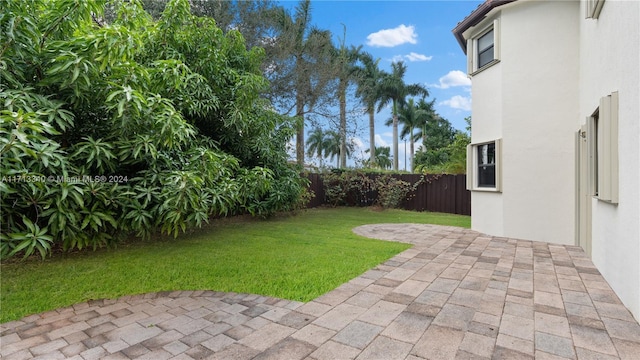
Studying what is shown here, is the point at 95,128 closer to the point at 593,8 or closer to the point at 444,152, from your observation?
the point at 593,8

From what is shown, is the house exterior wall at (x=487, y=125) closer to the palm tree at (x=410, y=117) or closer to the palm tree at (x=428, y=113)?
the palm tree at (x=410, y=117)

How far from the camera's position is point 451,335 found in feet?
8.66

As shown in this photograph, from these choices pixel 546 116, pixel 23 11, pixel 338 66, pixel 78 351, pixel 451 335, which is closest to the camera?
pixel 78 351

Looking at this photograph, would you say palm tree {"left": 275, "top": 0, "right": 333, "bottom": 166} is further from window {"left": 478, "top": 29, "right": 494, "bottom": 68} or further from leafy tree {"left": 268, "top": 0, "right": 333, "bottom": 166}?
window {"left": 478, "top": 29, "right": 494, "bottom": 68}

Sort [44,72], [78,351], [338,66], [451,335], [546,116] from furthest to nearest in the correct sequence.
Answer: [338,66]
[546,116]
[44,72]
[451,335]
[78,351]

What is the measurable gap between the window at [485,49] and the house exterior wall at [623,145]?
276 centimetres

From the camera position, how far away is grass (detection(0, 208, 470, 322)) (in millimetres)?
3607

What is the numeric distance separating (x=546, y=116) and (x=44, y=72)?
332 inches

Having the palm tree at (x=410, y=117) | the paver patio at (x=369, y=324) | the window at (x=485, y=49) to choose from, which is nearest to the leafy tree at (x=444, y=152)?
the palm tree at (x=410, y=117)

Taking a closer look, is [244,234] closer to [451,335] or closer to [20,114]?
[20,114]

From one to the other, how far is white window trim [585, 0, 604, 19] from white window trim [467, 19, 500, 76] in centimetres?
181

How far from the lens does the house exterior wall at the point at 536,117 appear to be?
622 centimetres

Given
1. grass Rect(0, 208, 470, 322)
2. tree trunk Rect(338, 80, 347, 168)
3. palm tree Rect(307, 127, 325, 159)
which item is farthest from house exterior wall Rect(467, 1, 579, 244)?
palm tree Rect(307, 127, 325, 159)

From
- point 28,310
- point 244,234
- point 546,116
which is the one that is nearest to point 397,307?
point 28,310
